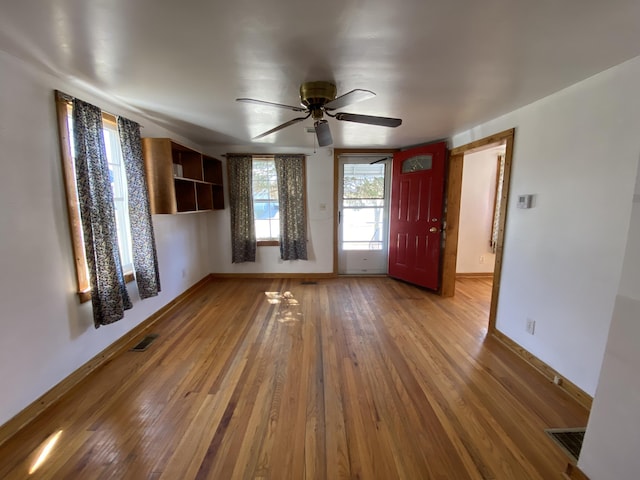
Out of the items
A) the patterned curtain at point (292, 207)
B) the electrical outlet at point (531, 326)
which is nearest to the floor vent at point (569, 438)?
the electrical outlet at point (531, 326)

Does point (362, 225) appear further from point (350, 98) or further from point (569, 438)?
point (569, 438)

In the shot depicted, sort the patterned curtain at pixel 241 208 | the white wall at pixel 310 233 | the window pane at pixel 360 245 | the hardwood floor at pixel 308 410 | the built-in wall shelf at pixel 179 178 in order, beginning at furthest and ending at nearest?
the window pane at pixel 360 245 < the white wall at pixel 310 233 < the patterned curtain at pixel 241 208 < the built-in wall shelf at pixel 179 178 < the hardwood floor at pixel 308 410

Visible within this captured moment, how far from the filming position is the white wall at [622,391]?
113cm

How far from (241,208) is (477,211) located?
13.2 feet

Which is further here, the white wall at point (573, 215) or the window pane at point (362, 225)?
the window pane at point (362, 225)

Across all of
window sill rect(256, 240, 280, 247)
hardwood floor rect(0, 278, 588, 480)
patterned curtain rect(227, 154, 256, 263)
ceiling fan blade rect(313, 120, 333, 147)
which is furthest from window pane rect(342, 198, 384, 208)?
ceiling fan blade rect(313, 120, 333, 147)

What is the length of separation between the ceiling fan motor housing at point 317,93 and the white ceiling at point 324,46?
6cm

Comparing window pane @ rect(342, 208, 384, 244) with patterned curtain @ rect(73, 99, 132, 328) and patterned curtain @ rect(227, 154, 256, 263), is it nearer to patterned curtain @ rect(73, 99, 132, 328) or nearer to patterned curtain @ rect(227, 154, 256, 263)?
patterned curtain @ rect(227, 154, 256, 263)

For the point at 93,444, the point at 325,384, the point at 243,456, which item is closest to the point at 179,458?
the point at 243,456

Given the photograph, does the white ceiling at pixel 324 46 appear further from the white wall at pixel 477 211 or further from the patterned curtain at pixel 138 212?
the white wall at pixel 477 211

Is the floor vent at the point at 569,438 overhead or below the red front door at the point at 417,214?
below

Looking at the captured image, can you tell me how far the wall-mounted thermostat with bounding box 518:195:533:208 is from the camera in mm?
2273

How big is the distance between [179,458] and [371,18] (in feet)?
7.84

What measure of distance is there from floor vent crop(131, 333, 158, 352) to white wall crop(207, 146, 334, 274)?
1.97m
